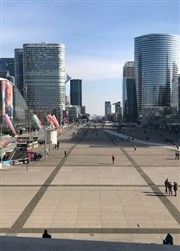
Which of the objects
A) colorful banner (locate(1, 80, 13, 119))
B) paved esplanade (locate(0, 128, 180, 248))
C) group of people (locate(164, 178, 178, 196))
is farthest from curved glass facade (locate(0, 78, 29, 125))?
group of people (locate(164, 178, 178, 196))

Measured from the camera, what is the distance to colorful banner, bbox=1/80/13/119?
488 feet

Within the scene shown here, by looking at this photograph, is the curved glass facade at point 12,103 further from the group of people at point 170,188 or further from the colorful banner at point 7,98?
the group of people at point 170,188

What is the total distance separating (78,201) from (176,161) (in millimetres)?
28472

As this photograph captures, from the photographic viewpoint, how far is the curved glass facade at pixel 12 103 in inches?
5876

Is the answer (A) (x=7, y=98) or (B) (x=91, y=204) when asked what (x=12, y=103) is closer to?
(A) (x=7, y=98)

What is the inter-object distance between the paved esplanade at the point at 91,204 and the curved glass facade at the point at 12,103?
98.6 metres

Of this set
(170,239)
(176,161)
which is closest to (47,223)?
(170,239)

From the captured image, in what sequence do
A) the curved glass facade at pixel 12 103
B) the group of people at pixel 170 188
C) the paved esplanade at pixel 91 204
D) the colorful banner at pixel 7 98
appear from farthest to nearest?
the curved glass facade at pixel 12 103 < the colorful banner at pixel 7 98 < the group of people at pixel 170 188 < the paved esplanade at pixel 91 204

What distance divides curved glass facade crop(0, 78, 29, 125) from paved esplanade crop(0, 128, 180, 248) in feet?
323

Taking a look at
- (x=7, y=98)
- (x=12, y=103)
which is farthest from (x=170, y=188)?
(x=12, y=103)

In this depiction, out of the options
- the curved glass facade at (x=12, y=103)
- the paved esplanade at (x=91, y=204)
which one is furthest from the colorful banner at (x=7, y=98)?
the paved esplanade at (x=91, y=204)

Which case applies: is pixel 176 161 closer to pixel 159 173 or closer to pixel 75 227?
pixel 159 173

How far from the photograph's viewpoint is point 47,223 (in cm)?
2339

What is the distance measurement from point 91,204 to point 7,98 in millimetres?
131418
